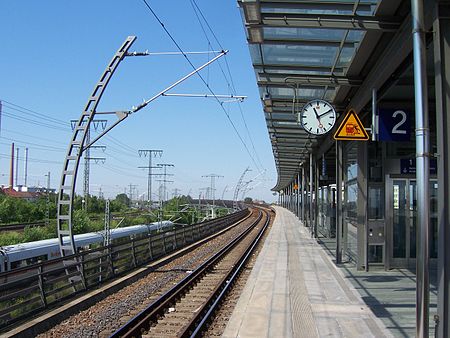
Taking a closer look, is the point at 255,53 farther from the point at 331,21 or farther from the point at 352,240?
the point at 352,240

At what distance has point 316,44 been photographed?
996 cm

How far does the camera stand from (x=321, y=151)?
24656 millimetres

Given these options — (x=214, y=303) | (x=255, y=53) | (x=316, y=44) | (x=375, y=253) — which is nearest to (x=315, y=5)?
(x=316, y=44)

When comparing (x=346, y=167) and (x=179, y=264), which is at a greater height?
(x=346, y=167)

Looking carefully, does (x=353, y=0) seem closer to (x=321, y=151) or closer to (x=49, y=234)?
(x=321, y=151)

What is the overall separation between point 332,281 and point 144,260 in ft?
24.9

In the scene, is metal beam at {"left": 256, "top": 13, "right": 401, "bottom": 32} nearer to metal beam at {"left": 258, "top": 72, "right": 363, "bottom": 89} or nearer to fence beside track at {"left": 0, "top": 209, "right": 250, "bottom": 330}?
metal beam at {"left": 258, "top": 72, "right": 363, "bottom": 89}

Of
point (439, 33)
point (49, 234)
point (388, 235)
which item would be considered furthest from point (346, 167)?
point (49, 234)

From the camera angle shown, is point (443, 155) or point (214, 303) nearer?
point (443, 155)

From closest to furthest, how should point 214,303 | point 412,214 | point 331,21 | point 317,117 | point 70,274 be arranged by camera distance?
1. point 331,21
2. point 214,303
3. point 70,274
4. point 317,117
5. point 412,214

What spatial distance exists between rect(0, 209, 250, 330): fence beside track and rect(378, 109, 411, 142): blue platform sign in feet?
24.0

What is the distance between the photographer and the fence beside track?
30.3ft

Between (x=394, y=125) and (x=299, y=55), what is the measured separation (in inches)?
98.1

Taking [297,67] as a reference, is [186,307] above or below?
below
